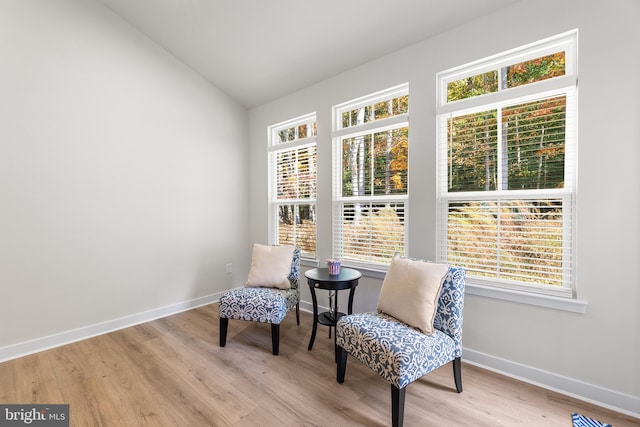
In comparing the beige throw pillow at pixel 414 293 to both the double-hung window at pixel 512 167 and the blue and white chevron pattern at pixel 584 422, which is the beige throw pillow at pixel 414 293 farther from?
the blue and white chevron pattern at pixel 584 422

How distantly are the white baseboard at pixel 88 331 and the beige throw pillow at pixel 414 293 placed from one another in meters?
2.57

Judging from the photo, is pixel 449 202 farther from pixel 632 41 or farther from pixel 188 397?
pixel 188 397

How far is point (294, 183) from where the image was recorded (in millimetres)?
3775

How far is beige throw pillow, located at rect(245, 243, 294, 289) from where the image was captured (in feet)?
9.54

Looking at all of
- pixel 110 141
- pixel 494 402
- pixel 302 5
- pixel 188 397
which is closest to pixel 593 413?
pixel 494 402

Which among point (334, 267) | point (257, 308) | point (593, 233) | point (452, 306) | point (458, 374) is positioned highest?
point (593, 233)

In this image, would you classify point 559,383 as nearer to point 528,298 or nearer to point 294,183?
point 528,298

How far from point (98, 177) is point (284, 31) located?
7.49 feet

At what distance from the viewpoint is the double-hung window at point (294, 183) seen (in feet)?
11.7

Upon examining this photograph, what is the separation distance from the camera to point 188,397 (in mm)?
1936

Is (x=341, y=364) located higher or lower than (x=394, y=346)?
lower

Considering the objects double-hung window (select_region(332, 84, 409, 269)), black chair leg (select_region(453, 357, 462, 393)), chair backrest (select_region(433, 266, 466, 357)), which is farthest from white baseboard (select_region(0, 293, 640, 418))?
double-hung window (select_region(332, 84, 409, 269))

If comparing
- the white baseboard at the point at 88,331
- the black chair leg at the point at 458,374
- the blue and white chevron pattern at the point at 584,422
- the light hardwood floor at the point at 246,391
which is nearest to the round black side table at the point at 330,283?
the light hardwood floor at the point at 246,391

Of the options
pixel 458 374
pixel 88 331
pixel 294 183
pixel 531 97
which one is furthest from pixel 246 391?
pixel 531 97
